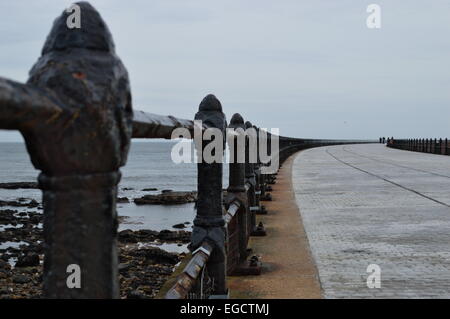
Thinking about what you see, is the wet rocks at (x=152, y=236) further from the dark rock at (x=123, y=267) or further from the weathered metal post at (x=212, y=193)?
the weathered metal post at (x=212, y=193)

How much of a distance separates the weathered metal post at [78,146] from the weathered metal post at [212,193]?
101 inches

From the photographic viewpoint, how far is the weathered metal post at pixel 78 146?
5.18ft

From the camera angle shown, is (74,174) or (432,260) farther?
(432,260)

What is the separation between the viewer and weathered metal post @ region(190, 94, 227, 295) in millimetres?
4402

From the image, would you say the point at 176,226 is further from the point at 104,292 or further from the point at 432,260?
the point at 104,292

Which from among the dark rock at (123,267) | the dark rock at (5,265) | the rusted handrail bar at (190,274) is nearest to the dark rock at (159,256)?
the dark rock at (123,267)

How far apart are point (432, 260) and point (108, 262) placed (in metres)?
5.47

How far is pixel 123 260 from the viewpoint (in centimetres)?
1945

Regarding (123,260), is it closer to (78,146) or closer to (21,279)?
(21,279)

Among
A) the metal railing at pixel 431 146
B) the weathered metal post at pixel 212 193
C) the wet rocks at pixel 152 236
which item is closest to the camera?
the weathered metal post at pixel 212 193

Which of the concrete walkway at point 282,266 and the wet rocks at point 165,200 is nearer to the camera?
the concrete walkway at point 282,266

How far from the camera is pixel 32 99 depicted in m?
1.47

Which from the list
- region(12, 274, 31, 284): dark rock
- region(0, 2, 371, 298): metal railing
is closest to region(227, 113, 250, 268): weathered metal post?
region(0, 2, 371, 298): metal railing
